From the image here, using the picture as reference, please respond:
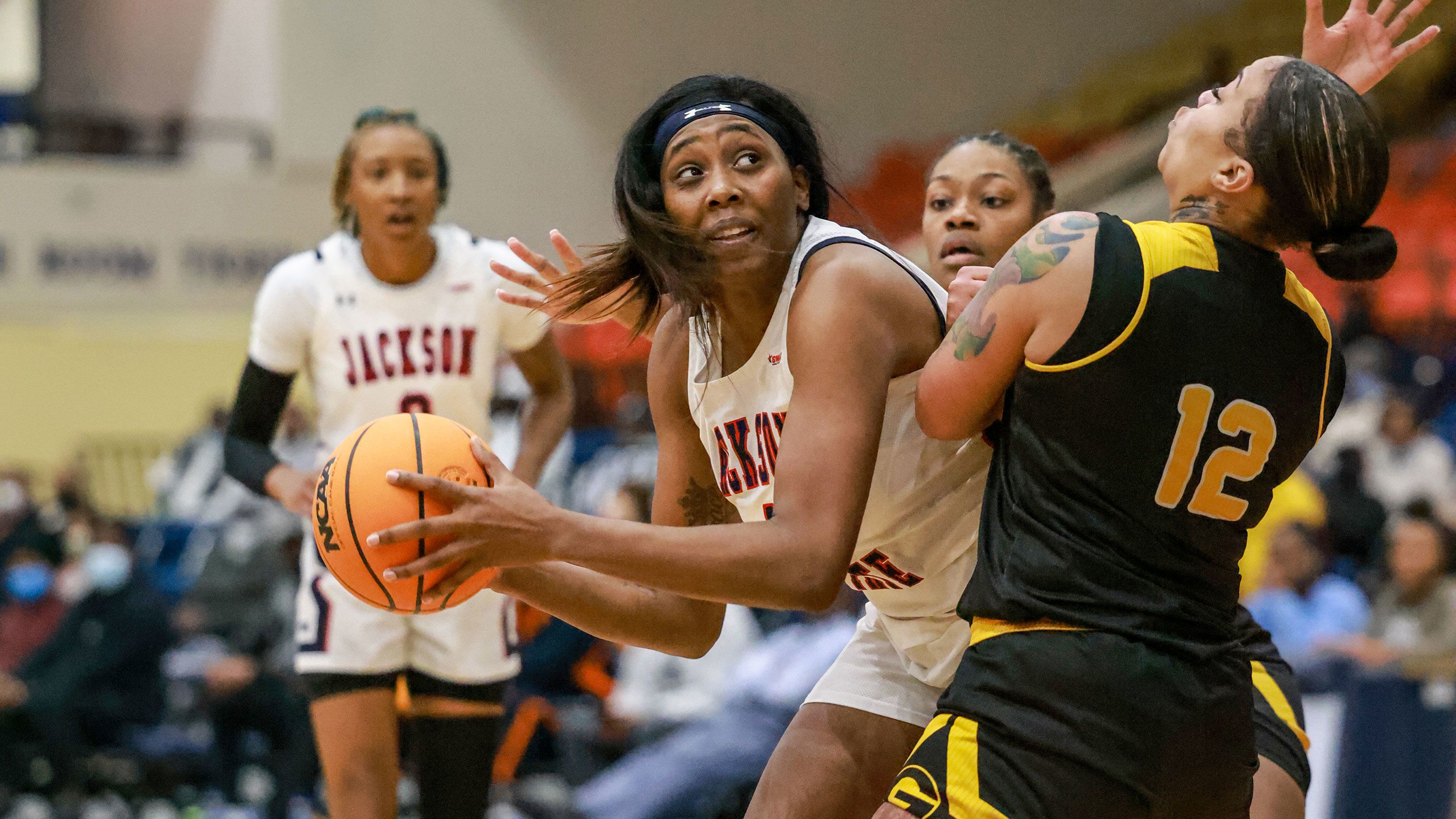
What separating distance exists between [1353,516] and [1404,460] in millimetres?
663

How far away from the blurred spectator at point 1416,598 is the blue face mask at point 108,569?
7.21 meters

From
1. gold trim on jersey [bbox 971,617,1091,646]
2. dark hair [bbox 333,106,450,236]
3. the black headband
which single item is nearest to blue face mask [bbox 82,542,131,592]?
dark hair [bbox 333,106,450,236]

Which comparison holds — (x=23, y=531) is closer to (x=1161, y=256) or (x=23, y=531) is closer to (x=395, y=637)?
(x=395, y=637)

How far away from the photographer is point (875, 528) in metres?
3.08

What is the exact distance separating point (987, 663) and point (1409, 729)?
4077 millimetres

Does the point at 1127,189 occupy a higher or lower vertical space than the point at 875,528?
higher

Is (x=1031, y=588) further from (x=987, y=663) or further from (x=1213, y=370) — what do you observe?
(x=1213, y=370)

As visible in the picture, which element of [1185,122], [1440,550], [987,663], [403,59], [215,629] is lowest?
[215,629]

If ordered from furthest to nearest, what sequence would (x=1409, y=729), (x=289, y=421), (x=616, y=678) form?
(x=289, y=421) → (x=616, y=678) → (x=1409, y=729)

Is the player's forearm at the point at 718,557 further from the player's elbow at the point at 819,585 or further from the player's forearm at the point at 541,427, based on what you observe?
the player's forearm at the point at 541,427

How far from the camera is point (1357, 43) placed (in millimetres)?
3283

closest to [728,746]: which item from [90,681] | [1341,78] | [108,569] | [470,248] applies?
[470,248]

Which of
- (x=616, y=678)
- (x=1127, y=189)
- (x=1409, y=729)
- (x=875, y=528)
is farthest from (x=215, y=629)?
(x=1127, y=189)

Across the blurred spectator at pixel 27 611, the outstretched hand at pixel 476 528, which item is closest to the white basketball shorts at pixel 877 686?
the outstretched hand at pixel 476 528
